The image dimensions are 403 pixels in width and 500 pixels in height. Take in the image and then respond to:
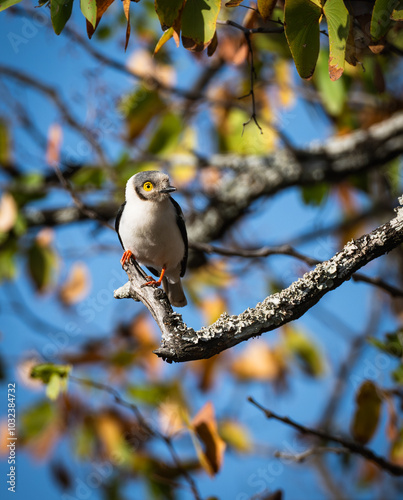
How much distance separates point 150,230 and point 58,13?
173 cm

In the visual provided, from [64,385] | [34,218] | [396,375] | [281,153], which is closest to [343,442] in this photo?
[396,375]

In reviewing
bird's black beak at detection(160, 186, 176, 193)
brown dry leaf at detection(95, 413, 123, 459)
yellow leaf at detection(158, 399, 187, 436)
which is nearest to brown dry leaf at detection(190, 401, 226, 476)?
yellow leaf at detection(158, 399, 187, 436)

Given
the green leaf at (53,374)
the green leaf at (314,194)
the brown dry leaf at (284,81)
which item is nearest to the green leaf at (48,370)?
the green leaf at (53,374)

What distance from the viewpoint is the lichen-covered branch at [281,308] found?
2.09 meters

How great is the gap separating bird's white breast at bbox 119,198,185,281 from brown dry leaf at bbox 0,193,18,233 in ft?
5.97

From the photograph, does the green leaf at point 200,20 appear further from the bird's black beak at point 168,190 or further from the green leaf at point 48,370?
the green leaf at point 48,370

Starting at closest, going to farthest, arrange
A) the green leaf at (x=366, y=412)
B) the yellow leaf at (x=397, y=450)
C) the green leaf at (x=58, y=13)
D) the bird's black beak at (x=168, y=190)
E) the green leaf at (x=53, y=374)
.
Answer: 1. the green leaf at (x=58, y=13)
2. the green leaf at (x=53, y=374)
3. the green leaf at (x=366, y=412)
4. the yellow leaf at (x=397, y=450)
5. the bird's black beak at (x=168, y=190)

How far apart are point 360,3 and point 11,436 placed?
482 centimetres

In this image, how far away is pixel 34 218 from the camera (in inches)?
220

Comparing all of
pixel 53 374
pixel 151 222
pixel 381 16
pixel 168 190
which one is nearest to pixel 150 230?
pixel 151 222

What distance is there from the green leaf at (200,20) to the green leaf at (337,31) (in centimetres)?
42

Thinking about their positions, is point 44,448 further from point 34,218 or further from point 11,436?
point 34,218

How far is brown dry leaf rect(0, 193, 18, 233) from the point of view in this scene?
5.05m

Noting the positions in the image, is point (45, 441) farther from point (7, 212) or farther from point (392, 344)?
point (392, 344)
